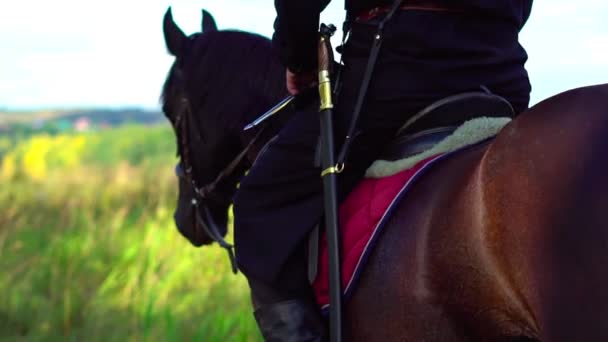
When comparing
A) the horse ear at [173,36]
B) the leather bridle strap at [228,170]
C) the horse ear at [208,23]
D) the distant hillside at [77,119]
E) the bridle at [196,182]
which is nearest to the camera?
the leather bridle strap at [228,170]

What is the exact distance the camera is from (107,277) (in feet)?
20.9

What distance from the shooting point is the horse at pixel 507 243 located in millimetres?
1611

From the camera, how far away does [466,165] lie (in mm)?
1969

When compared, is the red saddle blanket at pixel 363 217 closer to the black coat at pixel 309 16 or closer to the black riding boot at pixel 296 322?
the black riding boot at pixel 296 322

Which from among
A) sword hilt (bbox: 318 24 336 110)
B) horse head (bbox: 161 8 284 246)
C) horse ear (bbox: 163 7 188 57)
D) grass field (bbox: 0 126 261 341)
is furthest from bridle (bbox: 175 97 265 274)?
grass field (bbox: 0 126 261 341)

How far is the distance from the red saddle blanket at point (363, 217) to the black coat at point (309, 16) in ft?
1.41

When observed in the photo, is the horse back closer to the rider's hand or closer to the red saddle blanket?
the red saddle blanket

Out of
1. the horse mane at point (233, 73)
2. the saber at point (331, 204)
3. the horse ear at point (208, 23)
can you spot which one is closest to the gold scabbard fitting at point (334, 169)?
the saber at point (331, 204)

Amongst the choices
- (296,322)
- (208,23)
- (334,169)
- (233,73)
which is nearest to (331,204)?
(334,169)

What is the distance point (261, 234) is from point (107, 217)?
6.68 meters

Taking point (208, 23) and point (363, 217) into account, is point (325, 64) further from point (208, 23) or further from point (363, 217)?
point (208, 23)

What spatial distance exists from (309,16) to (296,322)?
0.88 meters

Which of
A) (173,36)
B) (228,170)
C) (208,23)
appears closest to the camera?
(228,170)

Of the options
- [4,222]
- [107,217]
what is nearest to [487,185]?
[4,222]
